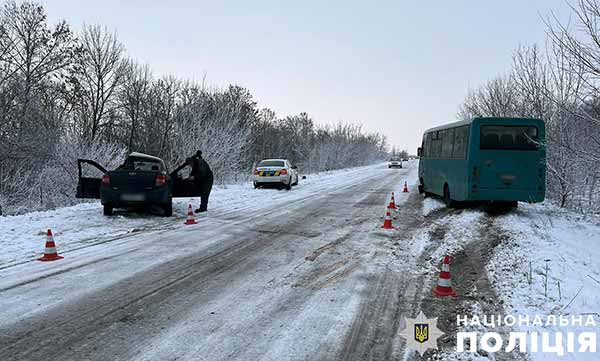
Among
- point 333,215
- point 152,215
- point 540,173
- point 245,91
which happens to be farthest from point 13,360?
point 245,91

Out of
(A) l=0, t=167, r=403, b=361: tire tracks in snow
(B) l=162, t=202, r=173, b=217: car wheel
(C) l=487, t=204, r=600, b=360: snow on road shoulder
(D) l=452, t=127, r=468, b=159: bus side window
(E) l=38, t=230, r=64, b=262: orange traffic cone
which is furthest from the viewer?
(D) l=452, t=127, r=468, b=159: bus side window

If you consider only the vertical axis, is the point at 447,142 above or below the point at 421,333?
above

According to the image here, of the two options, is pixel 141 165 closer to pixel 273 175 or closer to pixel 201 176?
pixel 201 176

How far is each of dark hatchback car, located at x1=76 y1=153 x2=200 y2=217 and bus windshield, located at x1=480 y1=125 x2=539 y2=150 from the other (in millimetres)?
9157

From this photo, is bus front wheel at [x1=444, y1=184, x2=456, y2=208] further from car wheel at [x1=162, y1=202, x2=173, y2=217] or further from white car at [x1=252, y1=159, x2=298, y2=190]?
car wheel at [x1=162, y1=202, x2=173, y2=217]

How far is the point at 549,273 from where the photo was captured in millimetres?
5488

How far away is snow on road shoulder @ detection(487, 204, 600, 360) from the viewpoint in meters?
4.24

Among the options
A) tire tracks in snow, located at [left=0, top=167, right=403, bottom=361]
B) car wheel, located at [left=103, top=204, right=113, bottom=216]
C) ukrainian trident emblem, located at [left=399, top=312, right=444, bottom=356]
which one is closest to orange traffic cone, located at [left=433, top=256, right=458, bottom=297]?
ukrainian trident emblem, located at [left=399, top=312, right=444, bottom=356]

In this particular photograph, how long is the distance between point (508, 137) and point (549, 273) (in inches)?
265

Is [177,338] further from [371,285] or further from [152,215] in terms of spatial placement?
[152,215]

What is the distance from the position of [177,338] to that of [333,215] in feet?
27.2

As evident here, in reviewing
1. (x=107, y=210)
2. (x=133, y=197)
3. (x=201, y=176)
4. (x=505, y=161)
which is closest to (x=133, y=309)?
(x=133, y=197)

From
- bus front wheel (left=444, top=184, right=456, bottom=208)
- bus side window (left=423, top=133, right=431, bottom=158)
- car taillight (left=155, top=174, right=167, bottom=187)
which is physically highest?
bus side window (left=423, top=133, right=431, bottom=158)

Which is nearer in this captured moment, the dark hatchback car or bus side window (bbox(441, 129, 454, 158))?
the dark hatchback car
